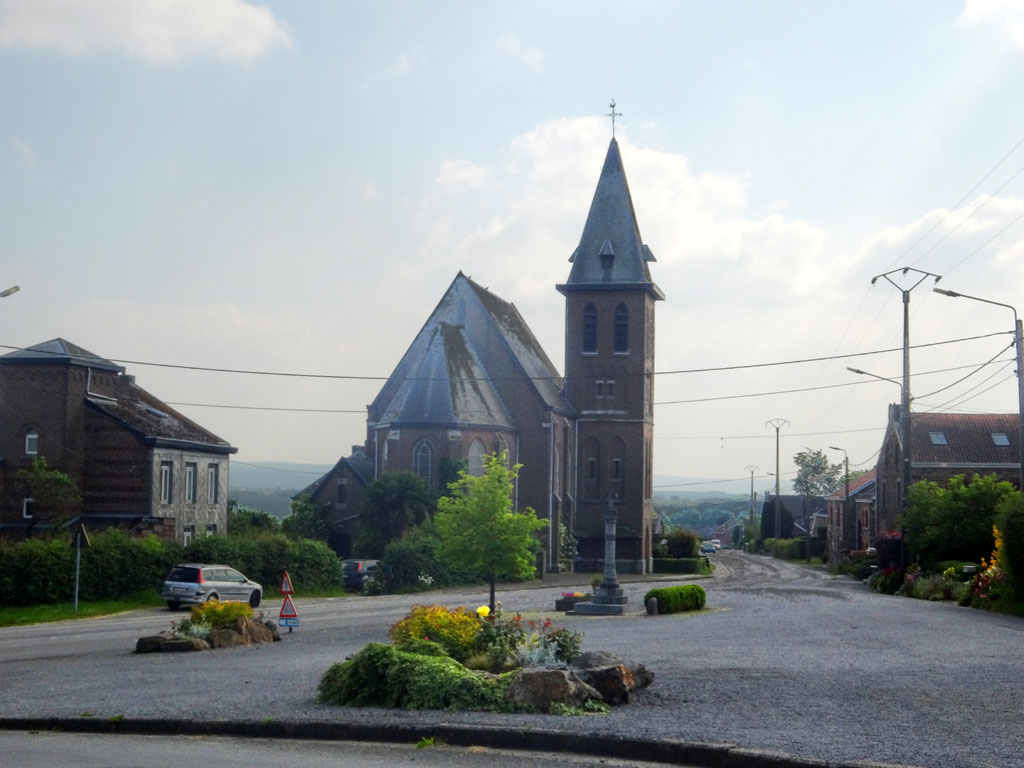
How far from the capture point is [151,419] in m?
45.5

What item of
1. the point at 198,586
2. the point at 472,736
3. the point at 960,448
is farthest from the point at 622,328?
the point at 472,736

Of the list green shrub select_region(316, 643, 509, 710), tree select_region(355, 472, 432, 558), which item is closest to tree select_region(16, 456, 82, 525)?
tree select_region(355, 472, 432, 558)

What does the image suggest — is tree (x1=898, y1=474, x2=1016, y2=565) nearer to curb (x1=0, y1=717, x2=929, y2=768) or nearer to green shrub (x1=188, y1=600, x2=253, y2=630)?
green shrub (x1=188, y1=600, x2=253, y2=630)

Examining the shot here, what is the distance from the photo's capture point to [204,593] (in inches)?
1312

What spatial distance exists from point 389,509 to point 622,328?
18900 mm

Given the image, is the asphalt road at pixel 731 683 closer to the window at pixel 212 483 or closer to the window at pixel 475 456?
the window at pixel 212 483

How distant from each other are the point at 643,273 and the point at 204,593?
120ft

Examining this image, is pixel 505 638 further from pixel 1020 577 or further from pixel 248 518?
pixel 248 518

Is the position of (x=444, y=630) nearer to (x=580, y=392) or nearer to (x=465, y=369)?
(x=465, y=369)

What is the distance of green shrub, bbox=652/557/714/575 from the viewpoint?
66688mm

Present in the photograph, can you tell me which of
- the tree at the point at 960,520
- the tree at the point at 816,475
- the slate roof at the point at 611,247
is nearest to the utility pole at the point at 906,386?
the tree at the point at 960,520

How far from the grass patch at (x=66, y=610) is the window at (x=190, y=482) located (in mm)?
10626

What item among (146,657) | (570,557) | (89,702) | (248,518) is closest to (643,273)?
(570,557)

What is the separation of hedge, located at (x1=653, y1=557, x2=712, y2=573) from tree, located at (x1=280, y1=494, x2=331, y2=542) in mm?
20335
